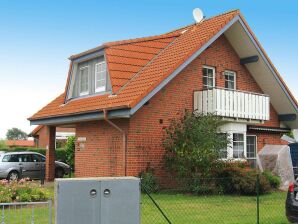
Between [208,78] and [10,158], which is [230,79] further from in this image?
[10,158]

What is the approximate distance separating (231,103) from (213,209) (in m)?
7.93

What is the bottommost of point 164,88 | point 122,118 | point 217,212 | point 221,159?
point 217,212

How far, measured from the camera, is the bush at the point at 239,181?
17734mm

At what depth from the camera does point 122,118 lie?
18750 mm

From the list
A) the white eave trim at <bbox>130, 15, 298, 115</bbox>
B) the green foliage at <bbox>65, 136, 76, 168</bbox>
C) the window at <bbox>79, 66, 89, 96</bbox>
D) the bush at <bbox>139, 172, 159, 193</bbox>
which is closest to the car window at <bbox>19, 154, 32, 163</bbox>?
the green foliage at <bbox>65, 136, 76, 168</bbox>

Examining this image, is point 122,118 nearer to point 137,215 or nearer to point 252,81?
point 252,81

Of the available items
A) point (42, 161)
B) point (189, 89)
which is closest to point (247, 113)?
point (189, 89)

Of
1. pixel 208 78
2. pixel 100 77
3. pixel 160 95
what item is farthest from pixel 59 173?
pixel 208 78

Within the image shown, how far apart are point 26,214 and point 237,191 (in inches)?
343

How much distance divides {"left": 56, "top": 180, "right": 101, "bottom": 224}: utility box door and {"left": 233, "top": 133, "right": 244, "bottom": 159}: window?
597 inches

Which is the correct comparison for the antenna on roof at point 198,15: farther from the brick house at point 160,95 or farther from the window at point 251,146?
the window at point 251,146

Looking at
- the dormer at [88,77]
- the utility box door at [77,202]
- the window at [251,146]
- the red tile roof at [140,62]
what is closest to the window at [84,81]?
the dormer at [88,77]

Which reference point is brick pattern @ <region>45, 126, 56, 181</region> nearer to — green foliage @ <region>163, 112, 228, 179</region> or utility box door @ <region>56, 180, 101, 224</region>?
green foliage @ <region>163, 112, 228, 179</region>

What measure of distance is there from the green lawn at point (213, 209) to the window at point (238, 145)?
4.99 m
